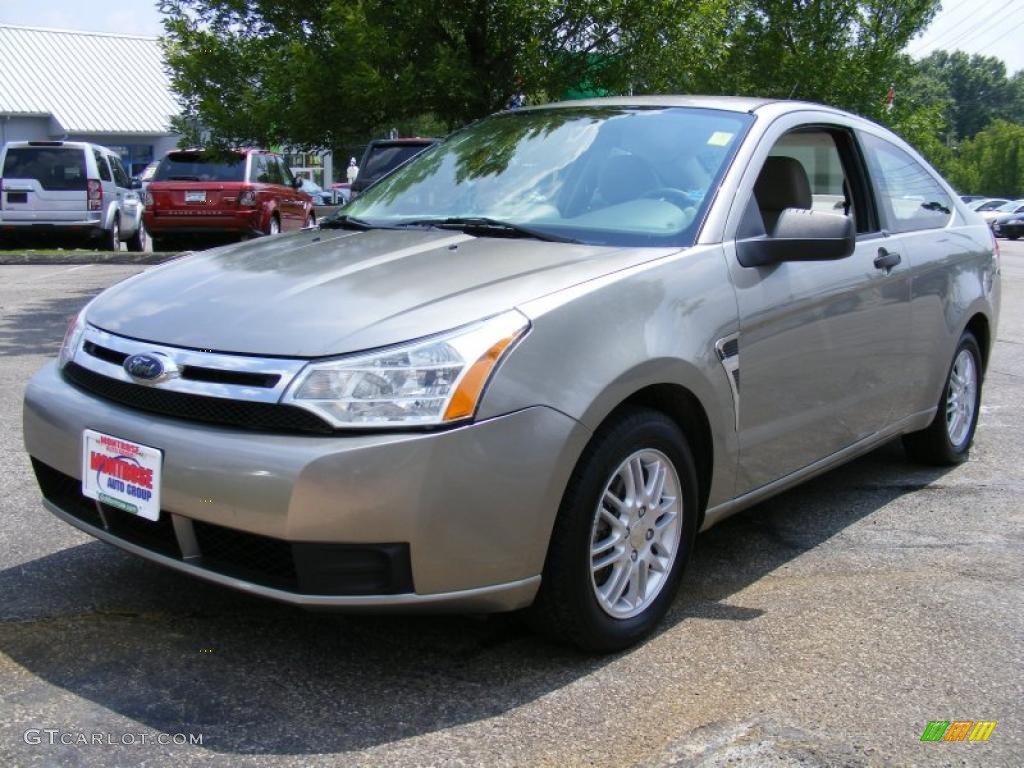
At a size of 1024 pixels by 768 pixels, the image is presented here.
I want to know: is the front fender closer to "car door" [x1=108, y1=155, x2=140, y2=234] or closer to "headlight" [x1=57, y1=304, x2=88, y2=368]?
"headlight" [x1=57, y1=304, x2=88, y2=368]

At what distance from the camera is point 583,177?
385 cm

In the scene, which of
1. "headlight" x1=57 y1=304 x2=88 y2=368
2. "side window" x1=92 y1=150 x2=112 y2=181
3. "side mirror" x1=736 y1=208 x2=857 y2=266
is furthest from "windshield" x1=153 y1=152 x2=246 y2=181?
"side mirror" x1=736 y1=208 x2=857 y2=266

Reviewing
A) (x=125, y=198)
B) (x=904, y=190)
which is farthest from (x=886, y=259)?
(x=125, y=198)

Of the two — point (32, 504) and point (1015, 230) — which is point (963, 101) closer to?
point (1015, 230)

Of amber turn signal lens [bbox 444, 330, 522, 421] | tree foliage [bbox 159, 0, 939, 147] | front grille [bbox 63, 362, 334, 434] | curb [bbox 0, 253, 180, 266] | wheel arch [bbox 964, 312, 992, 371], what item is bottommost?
curb [bbox 0, 253, 180, 266]

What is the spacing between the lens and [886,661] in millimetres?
3170

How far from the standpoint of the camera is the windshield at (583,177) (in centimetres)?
361

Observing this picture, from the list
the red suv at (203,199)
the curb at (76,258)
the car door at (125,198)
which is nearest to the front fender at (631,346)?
the curb at (76,258)

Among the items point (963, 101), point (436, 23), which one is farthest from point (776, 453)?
point (963, 101)

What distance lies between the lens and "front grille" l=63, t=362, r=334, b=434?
2668mm

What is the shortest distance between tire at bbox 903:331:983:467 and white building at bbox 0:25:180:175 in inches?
1450

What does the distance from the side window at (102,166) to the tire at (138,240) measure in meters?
1.65

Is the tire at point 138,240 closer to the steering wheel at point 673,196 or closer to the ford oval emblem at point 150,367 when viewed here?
the steering wheel at point 673,196

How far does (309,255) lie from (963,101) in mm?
133641
